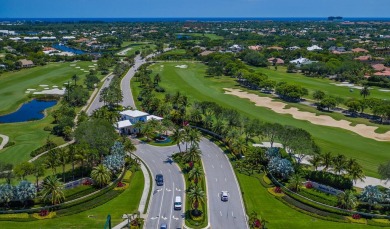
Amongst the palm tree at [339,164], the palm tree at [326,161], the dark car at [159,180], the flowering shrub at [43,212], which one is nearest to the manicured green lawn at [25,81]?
the flowering shrub at [43,212]

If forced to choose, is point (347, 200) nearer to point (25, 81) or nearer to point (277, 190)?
point (277, 190)

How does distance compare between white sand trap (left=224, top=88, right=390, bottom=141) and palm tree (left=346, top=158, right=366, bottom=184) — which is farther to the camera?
white sand trap (left=224, top=88, right=390, bottom=141)

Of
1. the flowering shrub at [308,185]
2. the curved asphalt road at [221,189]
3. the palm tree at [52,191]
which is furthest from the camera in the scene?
the flowering shrub at [308,185]

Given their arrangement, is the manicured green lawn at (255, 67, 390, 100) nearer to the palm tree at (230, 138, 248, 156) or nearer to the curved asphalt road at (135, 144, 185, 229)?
the palm tree at (230, 138, 248, 156)

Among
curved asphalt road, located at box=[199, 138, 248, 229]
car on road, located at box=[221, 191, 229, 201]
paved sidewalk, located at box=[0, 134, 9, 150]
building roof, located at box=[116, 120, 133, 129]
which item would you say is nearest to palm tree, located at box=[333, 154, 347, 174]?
curved asphalt road, located at box=[199, 138, 248, 229]

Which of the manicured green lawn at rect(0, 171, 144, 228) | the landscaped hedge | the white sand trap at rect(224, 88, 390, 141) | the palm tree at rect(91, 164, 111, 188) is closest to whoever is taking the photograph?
the manicured green lawn at rect(0, 171, 144, 228)

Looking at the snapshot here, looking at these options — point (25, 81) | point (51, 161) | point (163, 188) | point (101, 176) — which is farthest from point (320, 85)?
point (25, 81)

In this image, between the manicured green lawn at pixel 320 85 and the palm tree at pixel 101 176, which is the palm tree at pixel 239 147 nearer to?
the palm tree at pixel 101 176
